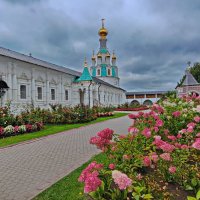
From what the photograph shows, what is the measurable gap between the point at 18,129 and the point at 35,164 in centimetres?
579

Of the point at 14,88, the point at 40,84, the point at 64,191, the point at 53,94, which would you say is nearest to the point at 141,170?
the point at 64,191

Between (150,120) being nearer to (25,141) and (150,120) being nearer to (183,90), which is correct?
(25,141)

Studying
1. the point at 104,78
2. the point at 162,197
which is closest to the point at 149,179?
the point at 162,197

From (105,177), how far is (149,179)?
555mm

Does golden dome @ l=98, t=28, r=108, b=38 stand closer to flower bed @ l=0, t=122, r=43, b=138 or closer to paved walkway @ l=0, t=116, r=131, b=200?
flower bed @ l=0, t=122, r=43, b=138

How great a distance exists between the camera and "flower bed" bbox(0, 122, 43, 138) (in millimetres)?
10273

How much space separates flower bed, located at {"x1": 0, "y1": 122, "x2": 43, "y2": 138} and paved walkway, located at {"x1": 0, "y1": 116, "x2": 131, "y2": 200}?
2.38 metres

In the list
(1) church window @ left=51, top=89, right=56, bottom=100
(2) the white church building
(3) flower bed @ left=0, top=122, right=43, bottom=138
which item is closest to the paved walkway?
(3) flower bed @ left=0, top=122, right=43, bottom=138

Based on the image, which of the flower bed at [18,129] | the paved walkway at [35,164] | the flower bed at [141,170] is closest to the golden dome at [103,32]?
the flower bed at [18,129]

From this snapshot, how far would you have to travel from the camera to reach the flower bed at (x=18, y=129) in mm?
10273

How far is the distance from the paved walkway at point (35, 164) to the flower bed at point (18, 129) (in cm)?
238

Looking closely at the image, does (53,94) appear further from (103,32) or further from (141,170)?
(103,32)

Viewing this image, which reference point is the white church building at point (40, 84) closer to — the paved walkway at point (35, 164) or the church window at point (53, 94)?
the church window at point (53, 94)

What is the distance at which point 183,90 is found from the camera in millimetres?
37125
